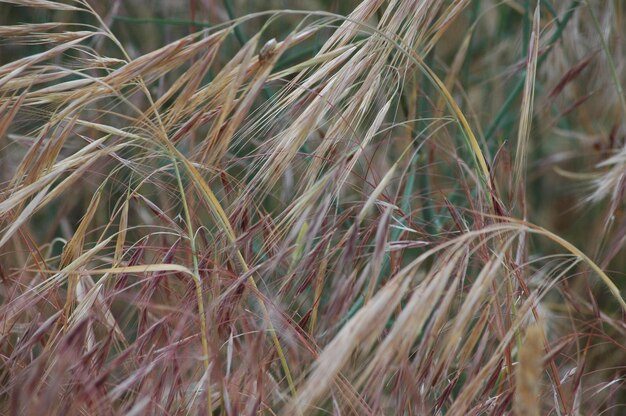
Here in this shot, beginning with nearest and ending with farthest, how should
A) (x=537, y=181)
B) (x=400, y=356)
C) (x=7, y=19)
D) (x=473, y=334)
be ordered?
(x=400, y=356) → (x=473, y=334) → (x=7, y=19) → (x=537, y=181)

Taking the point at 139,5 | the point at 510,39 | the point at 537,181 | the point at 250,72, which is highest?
the point at 250,72

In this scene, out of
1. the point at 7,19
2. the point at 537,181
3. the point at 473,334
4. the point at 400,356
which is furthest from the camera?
the point at 537,181

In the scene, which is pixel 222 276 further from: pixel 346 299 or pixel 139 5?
pixel 139 5

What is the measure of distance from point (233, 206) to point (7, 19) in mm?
1380

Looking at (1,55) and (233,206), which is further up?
(233,206)

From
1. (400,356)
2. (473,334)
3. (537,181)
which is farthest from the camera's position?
(537,181)

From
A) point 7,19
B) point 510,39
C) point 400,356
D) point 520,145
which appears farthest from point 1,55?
point 400,356

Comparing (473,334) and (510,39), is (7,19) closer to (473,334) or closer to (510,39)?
(510,39)

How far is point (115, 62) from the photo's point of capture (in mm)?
699

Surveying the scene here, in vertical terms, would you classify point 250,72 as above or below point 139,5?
above

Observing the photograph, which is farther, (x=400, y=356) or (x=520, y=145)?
(x=520, y=145)

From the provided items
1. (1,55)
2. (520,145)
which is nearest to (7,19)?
(1,55)

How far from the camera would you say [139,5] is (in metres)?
1.95

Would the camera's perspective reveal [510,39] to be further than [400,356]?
Yes
